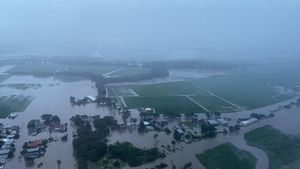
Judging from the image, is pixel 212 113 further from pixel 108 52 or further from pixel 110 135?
pixel 108 52

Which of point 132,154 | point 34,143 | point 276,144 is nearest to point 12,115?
point 34,143

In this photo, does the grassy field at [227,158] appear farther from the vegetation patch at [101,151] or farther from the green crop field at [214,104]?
the green crop field at [214,104]

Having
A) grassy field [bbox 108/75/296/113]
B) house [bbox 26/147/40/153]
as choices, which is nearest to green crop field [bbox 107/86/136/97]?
grassy field [bbox 108/75/296/113]

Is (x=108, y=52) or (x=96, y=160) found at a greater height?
(x=108, y=52)

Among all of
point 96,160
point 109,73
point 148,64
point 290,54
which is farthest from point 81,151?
point 290,54

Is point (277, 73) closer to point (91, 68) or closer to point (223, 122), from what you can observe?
point (223, 122)
